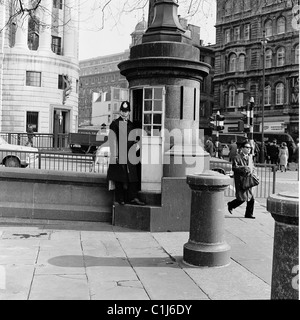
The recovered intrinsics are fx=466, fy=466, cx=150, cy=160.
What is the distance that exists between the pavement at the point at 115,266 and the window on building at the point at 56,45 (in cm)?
4212

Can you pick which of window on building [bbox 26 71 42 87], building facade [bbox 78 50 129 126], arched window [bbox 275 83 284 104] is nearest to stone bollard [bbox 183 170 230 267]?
window on building [bbox 26 71 42 87]

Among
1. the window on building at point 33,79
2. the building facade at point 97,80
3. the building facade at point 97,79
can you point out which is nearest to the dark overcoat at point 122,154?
the window on building at point 33,79

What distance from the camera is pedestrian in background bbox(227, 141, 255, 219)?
10094 mm

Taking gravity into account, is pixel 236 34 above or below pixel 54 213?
above

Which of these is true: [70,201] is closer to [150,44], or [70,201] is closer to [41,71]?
[150,44]

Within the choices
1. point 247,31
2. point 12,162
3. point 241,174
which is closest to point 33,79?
point 247,31

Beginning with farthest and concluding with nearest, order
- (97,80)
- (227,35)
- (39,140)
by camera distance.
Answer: (97,80) < (227,35) < (39,140)

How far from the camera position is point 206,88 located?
6694 centimetres

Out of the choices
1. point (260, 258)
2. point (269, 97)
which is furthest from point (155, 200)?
point (269, 97)

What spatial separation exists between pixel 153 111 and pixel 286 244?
529 cm

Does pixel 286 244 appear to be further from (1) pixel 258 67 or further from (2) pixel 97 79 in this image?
(2) pixel 97 79

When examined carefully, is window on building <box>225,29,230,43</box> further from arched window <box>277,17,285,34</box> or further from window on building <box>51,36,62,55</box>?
window on building <box>51,36,62,55</box>

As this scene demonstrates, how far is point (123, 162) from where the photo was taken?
26.9 ft
